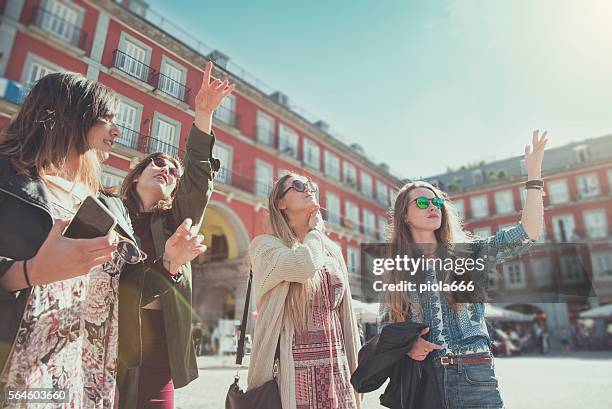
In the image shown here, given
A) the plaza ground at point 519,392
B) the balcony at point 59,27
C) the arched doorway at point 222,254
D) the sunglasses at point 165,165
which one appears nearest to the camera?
the sunglasses at point 165,165

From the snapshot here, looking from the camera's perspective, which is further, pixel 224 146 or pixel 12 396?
pixel 224 146

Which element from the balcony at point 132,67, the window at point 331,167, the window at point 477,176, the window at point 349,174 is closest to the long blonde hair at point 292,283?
the balcony at point 132,67

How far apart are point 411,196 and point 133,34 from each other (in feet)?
8.16

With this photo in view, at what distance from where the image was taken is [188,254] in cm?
140

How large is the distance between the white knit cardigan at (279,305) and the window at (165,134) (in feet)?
3.58

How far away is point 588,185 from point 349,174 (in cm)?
1800

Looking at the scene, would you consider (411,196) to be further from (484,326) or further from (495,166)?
(495,166)

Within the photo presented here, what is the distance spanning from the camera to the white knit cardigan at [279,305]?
1771mm

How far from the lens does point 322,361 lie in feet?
5.87

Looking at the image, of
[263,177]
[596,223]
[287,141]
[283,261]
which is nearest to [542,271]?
[283,261]

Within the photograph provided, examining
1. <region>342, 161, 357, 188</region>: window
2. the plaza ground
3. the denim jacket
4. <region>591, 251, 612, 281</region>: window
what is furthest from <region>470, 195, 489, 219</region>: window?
the denim jacket

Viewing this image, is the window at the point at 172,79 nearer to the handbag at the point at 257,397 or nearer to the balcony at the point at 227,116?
the balcony at the point at 227,116

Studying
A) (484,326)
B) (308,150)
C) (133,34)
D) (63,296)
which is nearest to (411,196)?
(484,326)

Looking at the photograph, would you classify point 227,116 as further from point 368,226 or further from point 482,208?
point 368,226
